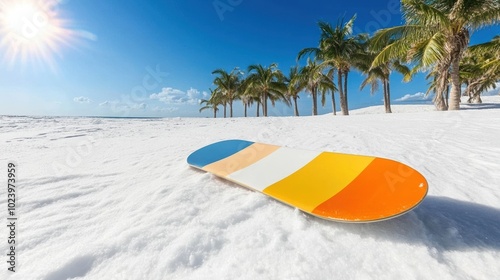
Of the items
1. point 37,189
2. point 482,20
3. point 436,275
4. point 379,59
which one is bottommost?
point 436,275

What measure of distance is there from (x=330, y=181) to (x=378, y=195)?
1.24 feet

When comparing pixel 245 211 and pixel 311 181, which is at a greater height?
pixel 311 181

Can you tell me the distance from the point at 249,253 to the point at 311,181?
83cm

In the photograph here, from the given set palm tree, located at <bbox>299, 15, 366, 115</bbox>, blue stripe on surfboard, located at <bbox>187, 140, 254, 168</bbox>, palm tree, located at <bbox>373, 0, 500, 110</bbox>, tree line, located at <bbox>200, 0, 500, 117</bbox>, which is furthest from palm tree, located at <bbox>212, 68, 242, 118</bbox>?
blue stripe on surfboard, located at <bbox>187, 140, 254, 168</bbox>

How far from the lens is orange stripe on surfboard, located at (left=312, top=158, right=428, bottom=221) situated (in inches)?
52.2

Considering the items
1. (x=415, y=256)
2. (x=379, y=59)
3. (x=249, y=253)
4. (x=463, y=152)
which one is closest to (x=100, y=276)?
(x=249, y=253)

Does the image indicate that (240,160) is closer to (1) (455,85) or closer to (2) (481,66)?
(1) (455,85)

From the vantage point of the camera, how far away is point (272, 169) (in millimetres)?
2188

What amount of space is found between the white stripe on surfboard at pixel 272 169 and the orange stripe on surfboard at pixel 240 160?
0.09 m

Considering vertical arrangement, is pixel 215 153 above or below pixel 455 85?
below

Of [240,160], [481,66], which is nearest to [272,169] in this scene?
[240,160]

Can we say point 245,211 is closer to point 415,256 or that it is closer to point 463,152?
point 415,256

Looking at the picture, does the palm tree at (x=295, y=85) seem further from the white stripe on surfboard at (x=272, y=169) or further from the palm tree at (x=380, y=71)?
the white stripe on surfboard at (x=272, y=169)

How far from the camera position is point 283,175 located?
2029 mm
